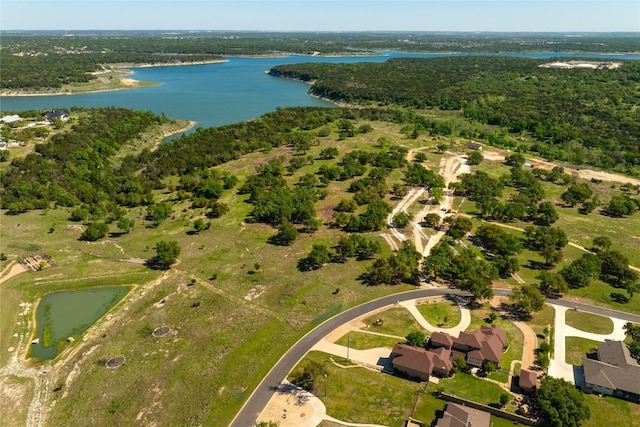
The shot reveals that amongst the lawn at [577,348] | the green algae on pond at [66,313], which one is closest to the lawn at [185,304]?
the green algae on pond at [66,313]

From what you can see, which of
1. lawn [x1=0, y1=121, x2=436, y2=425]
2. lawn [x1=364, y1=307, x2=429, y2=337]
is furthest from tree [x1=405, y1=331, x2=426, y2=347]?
lawn [x1=0, y1=121, x2=436, y2=425]

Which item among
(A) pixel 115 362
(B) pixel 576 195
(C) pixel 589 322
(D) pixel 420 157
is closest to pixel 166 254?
(A) pixel 115 362

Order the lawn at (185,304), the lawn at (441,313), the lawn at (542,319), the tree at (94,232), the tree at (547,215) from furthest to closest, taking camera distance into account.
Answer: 1. the tree at (547,215)
2. the tree at (94,232)
3. the lawn at (441,313)
4. the lawn at (542,319)
5. the lawn at (185,304)

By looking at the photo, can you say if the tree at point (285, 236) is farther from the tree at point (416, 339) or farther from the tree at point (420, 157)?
the tree at point (420, 157)

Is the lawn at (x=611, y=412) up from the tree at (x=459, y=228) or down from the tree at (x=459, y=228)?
down

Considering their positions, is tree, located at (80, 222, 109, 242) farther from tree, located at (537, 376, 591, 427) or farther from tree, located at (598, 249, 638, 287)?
tree, located at (598, 249, 638, 287)

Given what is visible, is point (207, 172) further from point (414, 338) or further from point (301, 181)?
point (414, 338)

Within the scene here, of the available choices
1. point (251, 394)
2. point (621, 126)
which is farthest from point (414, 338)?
point (621, 126)
